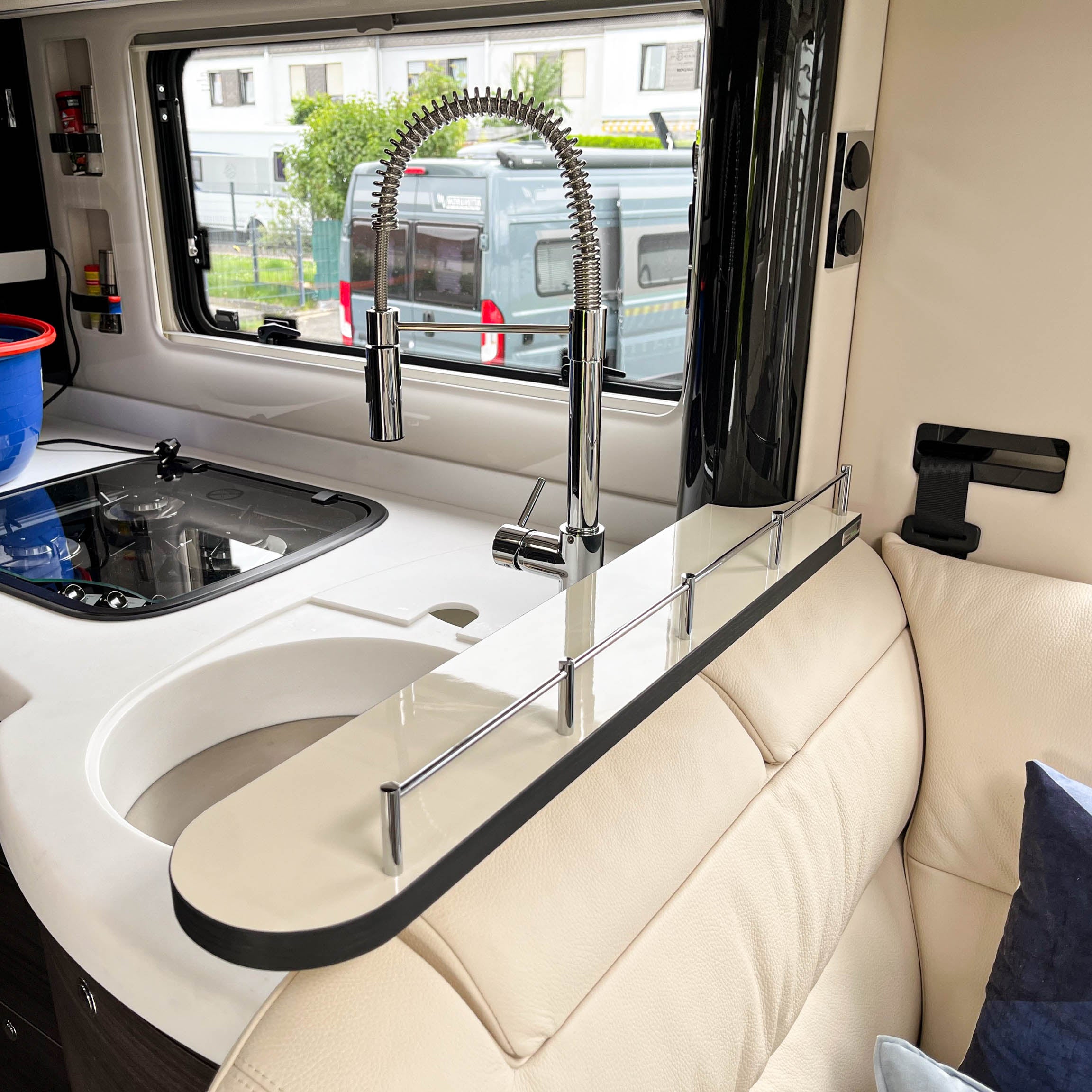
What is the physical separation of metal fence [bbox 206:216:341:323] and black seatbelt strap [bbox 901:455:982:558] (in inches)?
48.4

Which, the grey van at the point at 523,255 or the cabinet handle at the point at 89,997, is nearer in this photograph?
the cabinet handle at the point at 89,997

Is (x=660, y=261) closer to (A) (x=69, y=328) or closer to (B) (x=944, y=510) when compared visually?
(B) (x=944, y=510)

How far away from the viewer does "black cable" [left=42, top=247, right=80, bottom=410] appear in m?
2.18

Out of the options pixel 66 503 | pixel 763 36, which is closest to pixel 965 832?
pixel 763 36

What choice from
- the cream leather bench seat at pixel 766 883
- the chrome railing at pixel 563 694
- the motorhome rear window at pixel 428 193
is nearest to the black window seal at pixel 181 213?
the motorhome rear window at pixel 428 193

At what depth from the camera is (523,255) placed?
6.63ft

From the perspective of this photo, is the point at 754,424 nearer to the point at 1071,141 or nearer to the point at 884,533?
the point at 884,533

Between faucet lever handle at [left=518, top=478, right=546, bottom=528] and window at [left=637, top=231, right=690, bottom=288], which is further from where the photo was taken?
window at [left=637, top=231, right=690, bottom=288]

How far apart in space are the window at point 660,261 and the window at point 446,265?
428mm

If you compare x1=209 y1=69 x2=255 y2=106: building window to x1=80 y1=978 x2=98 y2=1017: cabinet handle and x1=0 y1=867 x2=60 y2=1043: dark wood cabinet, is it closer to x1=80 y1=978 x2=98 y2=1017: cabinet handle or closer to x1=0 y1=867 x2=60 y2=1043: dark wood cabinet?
x1=0 y1=867 x2=60 y2=1043: dark wood cabinet

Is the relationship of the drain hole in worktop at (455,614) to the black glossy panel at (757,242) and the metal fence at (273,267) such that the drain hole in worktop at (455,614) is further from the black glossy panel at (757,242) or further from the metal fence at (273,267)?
the metal fence at (273,267)

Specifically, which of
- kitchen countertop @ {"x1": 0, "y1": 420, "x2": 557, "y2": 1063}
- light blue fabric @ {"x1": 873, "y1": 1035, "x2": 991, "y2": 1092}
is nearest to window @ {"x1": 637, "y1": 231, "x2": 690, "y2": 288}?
kitchen countertop @ {"x1": 0, "y1": 420, "x2": 557, "y2": 1063}

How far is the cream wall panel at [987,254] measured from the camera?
123 cm

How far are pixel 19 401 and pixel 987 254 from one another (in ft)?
5.21
